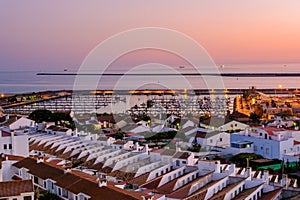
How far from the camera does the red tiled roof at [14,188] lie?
6.85 meters

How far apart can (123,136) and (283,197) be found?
9667 millimetres

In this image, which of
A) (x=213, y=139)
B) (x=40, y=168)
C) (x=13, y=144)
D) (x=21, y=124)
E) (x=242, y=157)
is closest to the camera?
(x=40, y=168)

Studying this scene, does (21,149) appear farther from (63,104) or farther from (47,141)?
(63,104)

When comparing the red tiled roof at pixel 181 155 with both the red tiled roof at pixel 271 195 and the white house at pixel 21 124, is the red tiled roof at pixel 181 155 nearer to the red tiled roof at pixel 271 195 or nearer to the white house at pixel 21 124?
the red tiled roof at pixel 271 195

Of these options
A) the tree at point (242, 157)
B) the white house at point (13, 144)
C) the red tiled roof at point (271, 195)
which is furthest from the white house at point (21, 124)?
the red tiled roof at point (271, 195)

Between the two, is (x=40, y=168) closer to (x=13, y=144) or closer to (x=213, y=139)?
(x=13, y=144)

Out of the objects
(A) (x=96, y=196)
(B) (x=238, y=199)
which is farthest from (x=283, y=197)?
(A) (x=96, y=196)

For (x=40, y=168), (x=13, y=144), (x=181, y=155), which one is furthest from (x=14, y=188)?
(x=181, y=155)

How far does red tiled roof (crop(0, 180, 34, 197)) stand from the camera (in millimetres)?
6852

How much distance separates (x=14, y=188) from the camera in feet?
22.9

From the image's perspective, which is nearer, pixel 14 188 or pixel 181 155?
pixel 14 188

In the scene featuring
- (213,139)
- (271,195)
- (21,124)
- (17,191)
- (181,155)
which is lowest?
(271,195)

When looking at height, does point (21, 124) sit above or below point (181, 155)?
above

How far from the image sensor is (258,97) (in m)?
34.3
